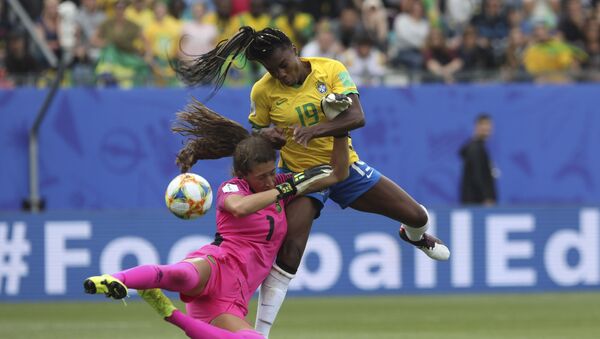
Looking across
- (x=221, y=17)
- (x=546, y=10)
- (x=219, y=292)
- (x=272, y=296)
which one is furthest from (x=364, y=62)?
(x=219, y=292)

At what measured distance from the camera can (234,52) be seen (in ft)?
30.4

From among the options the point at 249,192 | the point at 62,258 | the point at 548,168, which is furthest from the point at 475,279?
the point at 249,192

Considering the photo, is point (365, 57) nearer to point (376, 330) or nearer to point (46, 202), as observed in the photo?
point (46, 202)

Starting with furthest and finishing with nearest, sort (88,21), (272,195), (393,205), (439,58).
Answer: (439,58) < (88,21) < (393,205) < (272,195)

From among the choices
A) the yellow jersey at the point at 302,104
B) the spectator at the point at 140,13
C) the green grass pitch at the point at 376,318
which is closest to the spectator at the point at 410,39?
the spectator at the point at 140,13

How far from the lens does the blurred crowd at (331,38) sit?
17594 millimetres

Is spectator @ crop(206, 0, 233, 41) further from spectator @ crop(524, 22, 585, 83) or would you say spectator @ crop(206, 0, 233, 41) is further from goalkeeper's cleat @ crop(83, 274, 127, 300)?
goalkeeper's cleat @ crop(83, 274, 127, 300)

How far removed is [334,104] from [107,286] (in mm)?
2111

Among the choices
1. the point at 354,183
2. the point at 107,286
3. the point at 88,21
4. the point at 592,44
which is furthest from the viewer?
the point at 592,44

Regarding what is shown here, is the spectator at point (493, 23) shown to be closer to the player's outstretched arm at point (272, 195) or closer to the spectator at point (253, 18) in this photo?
the spectator at point (253, 18)

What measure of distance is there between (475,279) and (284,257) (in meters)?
7.39

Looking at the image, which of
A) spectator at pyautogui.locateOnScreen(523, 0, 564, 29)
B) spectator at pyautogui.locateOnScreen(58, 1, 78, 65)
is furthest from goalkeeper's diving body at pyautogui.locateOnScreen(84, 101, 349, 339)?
spectator at pyautogui.locateOnScreen(523, 0, 564, 29)

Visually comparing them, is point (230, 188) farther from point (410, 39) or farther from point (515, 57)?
point (515, 57)

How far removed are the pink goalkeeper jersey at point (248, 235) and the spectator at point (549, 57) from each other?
1053 centimetres
